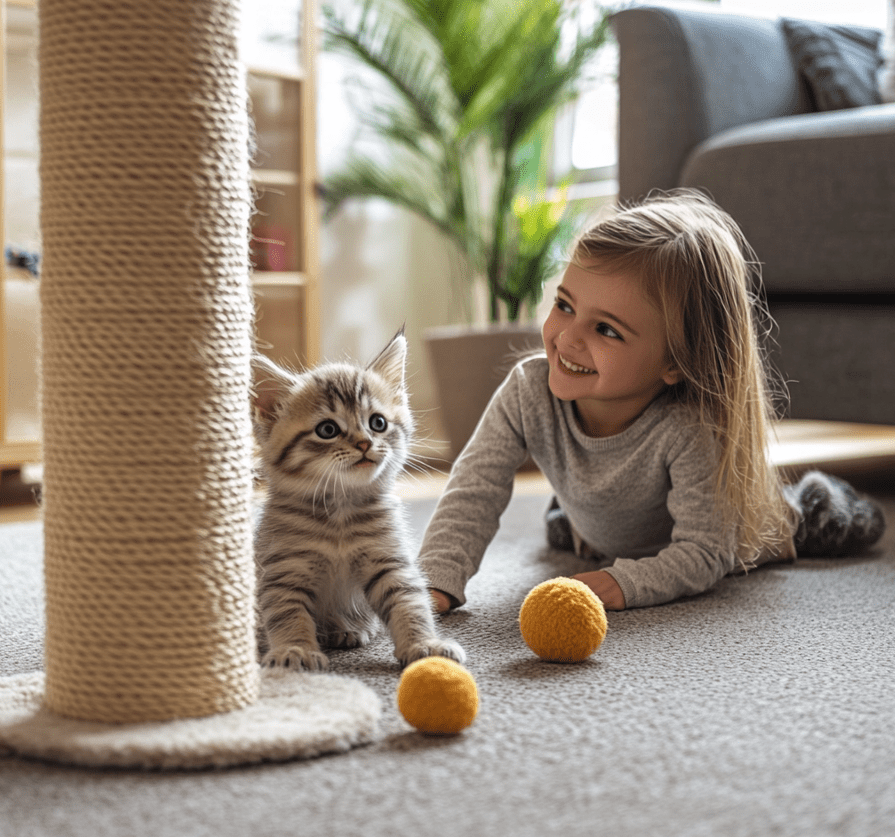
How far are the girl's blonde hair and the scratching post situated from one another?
62 cm

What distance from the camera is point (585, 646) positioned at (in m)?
0.92

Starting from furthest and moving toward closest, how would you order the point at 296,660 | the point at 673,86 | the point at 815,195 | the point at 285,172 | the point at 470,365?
the point at 285,172 → the point at 470,365 → the point at 673,86 → the point at 815,195 → the point at 296,660

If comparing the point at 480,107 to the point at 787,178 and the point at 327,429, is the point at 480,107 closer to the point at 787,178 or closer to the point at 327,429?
the point at 787,178

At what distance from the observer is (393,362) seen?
1.10 meters

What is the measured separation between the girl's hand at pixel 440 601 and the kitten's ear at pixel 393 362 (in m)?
0.25

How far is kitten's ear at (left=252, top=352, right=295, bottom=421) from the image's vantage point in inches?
40.3

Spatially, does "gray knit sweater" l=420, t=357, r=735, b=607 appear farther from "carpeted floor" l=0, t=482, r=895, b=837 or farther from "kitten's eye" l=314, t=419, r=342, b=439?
"kitten's eye" l=314, t=419, r=342, b=439

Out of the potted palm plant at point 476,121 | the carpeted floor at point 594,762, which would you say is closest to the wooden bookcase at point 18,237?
the potted palm plant at point 476,121

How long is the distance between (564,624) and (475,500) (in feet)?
1.29

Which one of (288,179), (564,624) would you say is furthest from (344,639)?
(288,179)

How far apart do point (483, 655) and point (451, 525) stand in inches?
11.7

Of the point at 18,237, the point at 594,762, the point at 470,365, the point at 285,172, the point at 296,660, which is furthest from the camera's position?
the point at 285,172

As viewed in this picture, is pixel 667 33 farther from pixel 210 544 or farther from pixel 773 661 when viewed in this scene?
pixel 210 544

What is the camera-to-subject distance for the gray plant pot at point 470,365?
7.80 feet
